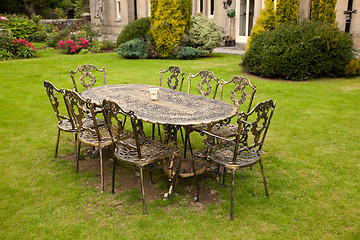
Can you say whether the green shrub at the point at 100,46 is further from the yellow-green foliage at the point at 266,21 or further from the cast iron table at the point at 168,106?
the cast iron table at the point at 168,106

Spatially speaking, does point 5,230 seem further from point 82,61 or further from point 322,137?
point 82,61

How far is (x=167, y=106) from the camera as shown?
4094mm

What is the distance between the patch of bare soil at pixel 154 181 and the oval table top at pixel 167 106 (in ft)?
2.71

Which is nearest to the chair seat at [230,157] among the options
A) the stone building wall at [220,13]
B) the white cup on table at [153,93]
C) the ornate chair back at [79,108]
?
the white cup on table at [153,93]

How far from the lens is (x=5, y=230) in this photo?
3.20 metres

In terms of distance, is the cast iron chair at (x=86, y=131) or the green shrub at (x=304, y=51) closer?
the cast iron chair at (x=86, y=131)

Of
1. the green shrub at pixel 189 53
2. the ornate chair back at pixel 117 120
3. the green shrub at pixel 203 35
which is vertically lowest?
the ornate chair back at pixel 117 120

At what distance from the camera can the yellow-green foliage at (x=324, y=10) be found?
1069cm

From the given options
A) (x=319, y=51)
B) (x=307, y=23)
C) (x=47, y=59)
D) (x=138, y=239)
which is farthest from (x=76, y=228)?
(x=47, y=59)

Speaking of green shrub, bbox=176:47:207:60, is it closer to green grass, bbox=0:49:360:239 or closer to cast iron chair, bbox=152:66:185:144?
green grass, bbox=0:49:360:239

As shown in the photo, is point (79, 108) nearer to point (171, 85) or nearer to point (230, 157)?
point (230, 157)

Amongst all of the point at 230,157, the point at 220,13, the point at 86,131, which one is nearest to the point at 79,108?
the point at 86,131

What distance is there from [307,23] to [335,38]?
3.46ft

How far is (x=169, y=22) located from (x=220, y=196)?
1106 centimetres
